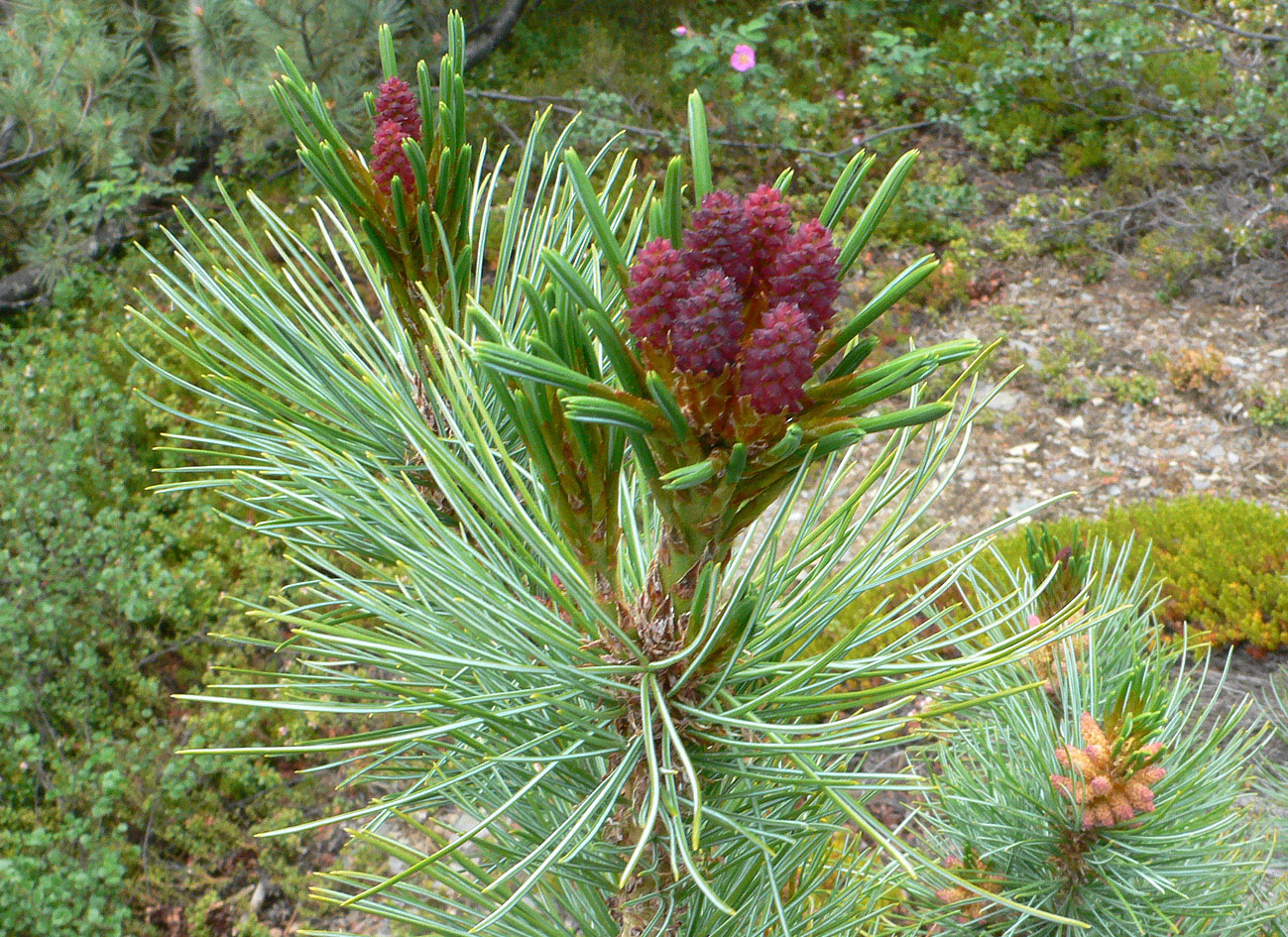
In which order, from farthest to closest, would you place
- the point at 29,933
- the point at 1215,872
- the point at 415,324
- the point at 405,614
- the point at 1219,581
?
the point at 1219,581 < the point at 29,933 < the point at 1215,872 < the point at 415,324 < the point at 405,614

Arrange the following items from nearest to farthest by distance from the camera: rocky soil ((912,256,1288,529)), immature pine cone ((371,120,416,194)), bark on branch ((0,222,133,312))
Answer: immature pine cone ((371,120,416,194)) < rocky soil ((912,256,1288,529)) < bark on branch ((0,222,133,312))

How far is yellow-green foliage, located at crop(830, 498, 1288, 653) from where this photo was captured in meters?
3.05

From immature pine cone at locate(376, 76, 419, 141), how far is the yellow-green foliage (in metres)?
2.45

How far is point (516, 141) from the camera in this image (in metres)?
5.80

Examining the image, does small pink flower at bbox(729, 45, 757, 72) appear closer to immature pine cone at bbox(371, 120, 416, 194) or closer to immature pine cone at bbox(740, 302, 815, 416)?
immature pine cone at bbox(371, 120, 416, 194)

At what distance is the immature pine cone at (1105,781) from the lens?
106 centimetres

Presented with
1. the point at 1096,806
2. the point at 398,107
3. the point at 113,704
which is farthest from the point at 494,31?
the point at 1096,806

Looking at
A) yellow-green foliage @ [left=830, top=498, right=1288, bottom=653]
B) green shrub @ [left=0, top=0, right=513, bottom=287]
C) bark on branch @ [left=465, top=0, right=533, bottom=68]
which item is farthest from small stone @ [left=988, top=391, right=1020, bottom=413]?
bark on branch @ [left=465, top=0, right=533, bottom=68]

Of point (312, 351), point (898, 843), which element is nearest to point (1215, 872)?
point (898, 843)

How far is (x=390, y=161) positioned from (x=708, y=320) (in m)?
0.43

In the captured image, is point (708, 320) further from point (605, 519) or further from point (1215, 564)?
point (1215, 564)

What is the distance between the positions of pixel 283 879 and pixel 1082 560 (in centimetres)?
297

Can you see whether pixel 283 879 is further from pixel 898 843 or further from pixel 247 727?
pixel 898 843

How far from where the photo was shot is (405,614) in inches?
29.9
